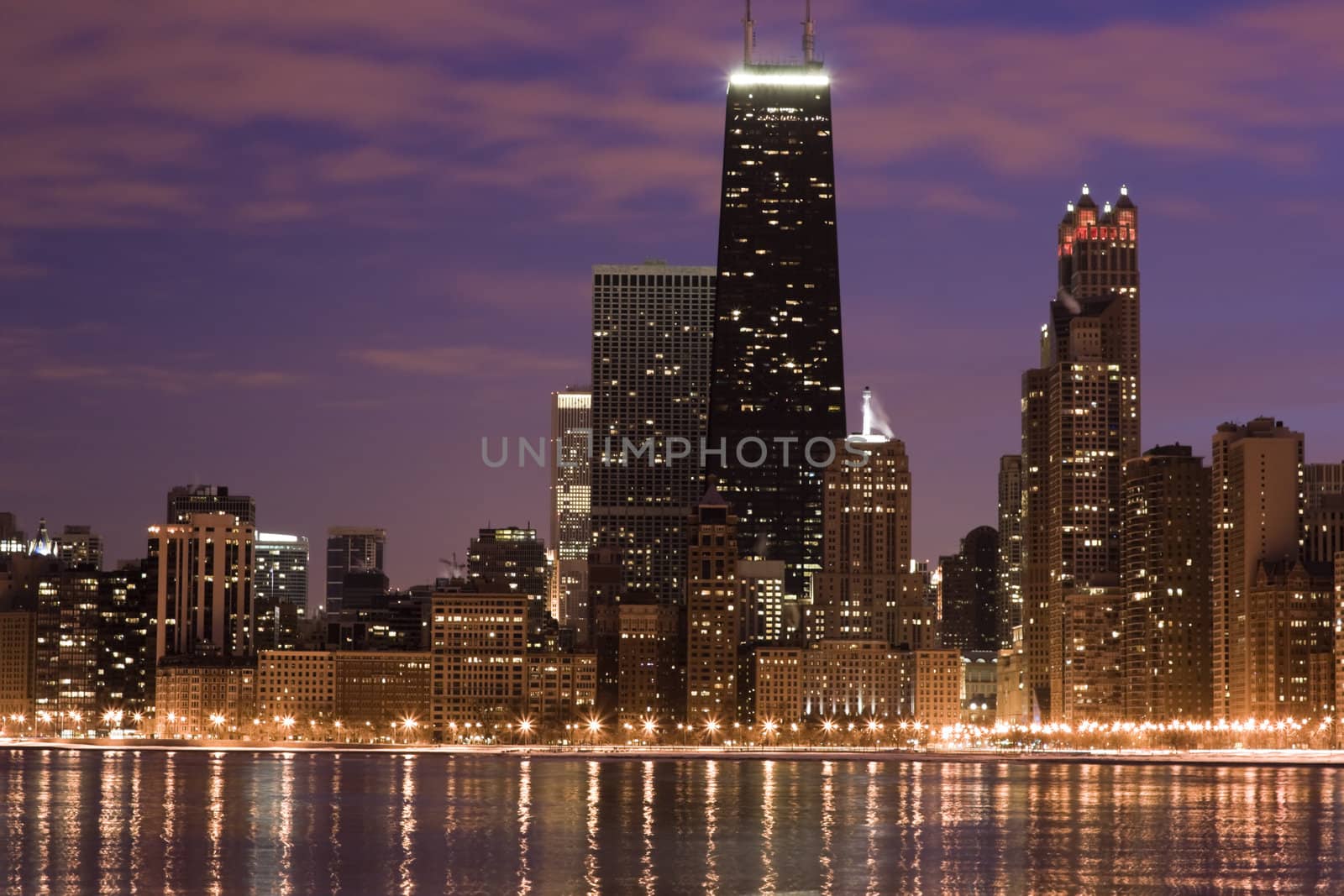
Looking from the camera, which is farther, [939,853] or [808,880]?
[939,853]

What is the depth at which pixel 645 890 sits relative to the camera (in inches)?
4747

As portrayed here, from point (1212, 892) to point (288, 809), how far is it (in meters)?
80.1

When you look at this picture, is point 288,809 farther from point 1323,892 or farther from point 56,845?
point 1323,892

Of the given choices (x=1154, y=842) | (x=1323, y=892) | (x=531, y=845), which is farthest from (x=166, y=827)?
(x=1323, y=892)

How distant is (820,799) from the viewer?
199 metres

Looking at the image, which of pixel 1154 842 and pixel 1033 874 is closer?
pixel 1033 874

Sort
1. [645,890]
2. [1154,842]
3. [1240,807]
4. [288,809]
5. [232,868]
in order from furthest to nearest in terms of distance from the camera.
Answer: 1. [1240,807]
2. [288,809]
3. [1154,842]
4. [232,868]
5. [645,890]

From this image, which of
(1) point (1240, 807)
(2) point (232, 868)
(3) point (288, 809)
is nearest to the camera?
(2) point (232, 868)

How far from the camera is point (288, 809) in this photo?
7160 inches

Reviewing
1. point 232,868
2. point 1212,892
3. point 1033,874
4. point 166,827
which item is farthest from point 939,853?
point 166,827

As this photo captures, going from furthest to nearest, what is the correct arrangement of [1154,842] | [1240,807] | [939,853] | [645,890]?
[1240,807]
[1154,842]
[939,853]
[645,890]

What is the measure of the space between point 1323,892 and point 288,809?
84.2 metres

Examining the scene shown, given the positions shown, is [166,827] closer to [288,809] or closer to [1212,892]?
[288,809]

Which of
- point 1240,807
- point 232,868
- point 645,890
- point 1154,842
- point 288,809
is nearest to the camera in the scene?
point 645,890
